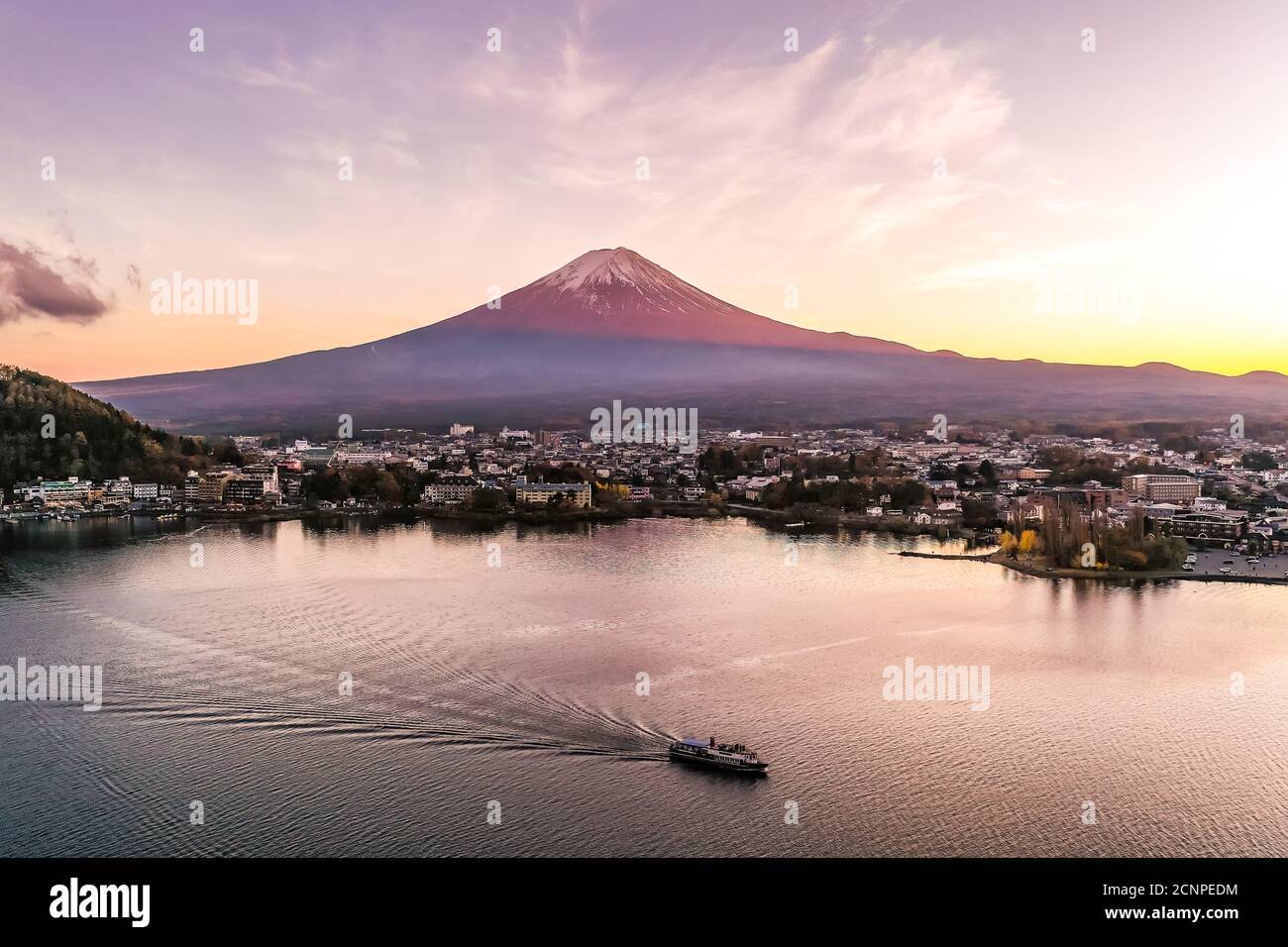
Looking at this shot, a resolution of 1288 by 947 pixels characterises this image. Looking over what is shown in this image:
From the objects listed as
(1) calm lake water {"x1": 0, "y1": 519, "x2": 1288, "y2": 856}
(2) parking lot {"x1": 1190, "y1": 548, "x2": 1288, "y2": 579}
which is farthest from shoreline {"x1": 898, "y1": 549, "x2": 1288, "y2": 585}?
(1) calm lake water {"x1": 0, "y1": 519, "x2": 1288, "y2": 856}

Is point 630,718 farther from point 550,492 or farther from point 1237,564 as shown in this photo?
point 550,492

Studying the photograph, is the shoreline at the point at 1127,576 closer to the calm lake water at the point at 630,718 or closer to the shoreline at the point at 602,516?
the calm lake water at the point at 630,718

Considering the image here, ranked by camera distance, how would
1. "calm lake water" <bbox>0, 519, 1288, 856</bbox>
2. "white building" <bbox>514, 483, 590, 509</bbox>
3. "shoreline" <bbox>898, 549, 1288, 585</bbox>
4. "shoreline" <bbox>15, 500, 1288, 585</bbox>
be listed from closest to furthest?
"calm lake water" <bbox>0, 519, 1288, 856</bbox> → "shoreline" <bbox>898, 549, 1288, 585</bbox> → "shoreline" <bbox>15, 500, 1288, 585</bbox> → "white building" <bbox>514, 483, 590, 509</bbox>

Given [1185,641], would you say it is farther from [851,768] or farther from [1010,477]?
[1010,477]

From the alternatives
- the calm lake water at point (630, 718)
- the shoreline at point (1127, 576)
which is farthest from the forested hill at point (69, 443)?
the shoreline at point (1127, 576)

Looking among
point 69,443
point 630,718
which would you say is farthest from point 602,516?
Answer: point 630,718

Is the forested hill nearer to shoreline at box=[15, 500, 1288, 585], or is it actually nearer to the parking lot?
shoreline at box=[15, 500, 1288, 585]
